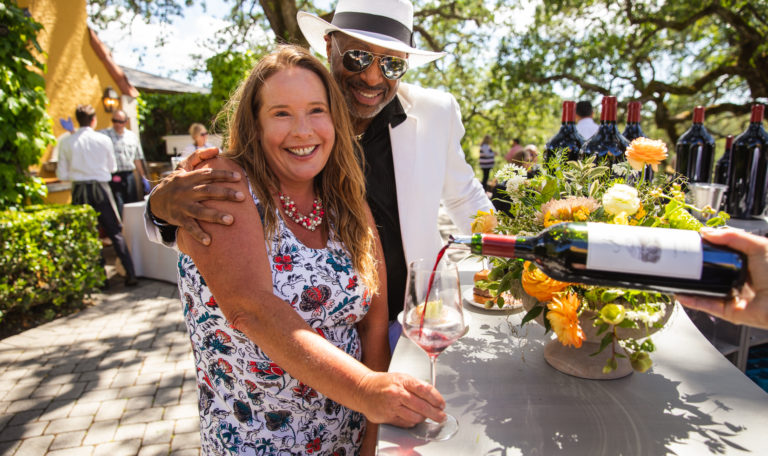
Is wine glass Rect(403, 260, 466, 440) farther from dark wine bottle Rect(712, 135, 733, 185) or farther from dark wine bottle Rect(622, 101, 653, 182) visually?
dark wine bottle Rect(712, 135, 733, 185)

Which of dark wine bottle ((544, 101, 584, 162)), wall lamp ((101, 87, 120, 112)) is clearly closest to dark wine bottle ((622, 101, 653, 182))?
dark wine bottle ((544, 101, 584, 162))

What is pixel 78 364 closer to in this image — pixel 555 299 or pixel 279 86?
pixel 279 86

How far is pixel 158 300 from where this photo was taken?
5.89 metres

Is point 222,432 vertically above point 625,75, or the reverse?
point 625,75

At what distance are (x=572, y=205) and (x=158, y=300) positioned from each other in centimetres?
579

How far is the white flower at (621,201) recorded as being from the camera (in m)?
1.26

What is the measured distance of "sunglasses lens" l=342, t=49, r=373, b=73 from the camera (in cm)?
235

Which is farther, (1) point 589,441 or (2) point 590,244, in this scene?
(1) point 589,441

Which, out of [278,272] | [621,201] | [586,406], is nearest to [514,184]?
[621,201]

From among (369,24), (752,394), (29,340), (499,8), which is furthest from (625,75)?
(29,340)

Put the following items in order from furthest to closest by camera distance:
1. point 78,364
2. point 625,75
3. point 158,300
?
point 625,75 → point 158,300 → point 78,364

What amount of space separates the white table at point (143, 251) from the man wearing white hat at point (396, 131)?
15.5 ft

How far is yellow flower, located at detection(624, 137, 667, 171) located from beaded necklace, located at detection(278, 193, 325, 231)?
46.1 inches

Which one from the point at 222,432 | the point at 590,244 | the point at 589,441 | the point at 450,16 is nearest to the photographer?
the point at 590,244
